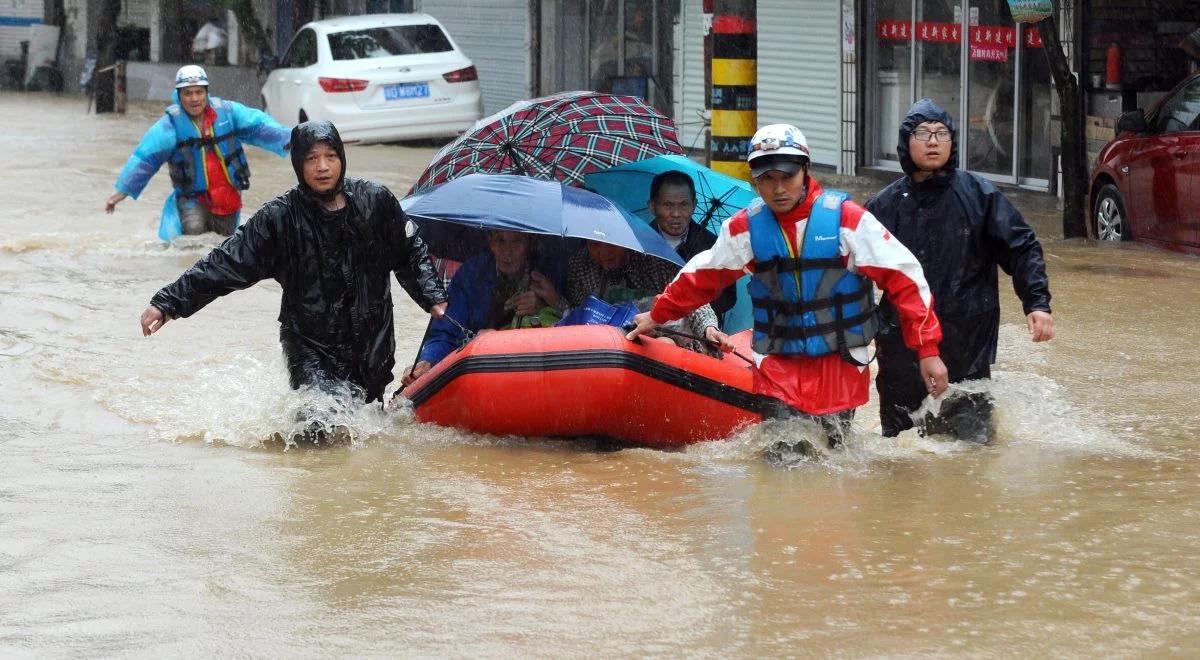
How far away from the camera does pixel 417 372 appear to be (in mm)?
7617

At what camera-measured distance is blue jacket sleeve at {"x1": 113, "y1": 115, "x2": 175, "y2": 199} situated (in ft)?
38.3

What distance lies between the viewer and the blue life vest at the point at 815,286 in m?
6.15

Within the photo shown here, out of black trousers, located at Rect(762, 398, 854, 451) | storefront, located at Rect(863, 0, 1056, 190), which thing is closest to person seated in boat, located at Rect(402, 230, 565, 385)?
black trousers, located at Rect(762, 398, 854, 451)

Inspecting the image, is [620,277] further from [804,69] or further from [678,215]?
[804,69]

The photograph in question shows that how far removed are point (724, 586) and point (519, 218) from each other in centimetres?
230

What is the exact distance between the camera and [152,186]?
61.0ft

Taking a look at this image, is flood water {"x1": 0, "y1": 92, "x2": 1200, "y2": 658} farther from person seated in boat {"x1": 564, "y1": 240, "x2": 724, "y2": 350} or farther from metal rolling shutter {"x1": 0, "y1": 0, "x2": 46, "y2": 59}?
metal rolling shutter {"x1": 0, "y1": 0, "x2": 46, "y2": 59}

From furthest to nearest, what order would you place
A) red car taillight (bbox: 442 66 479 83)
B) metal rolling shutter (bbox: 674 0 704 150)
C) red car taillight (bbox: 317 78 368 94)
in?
red car taillight (bbox: 442 66 479 83), metal rolling shutter (bbox: 674 0 704 150), red car taillight (bbox: 317 78 368 94)

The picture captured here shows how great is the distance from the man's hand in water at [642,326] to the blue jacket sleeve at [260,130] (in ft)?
16.7

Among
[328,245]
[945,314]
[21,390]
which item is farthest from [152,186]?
[945,314]

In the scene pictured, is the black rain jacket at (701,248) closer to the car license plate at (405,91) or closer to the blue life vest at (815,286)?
the blue life vest at (815,286)

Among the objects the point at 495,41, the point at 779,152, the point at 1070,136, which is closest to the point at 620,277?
the point at 779,152

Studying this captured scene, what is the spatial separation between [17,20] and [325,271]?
3500 centimetres

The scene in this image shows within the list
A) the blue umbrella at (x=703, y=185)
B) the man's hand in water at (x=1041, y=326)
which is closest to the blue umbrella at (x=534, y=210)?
the blue umbrella at (x=703, y=185)
